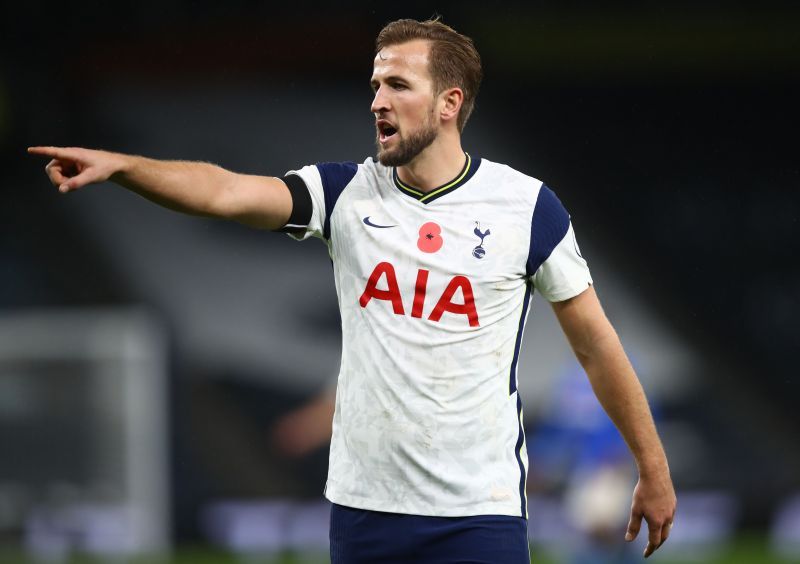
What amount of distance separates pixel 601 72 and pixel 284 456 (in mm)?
5554

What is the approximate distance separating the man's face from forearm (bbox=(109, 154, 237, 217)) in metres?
0.48

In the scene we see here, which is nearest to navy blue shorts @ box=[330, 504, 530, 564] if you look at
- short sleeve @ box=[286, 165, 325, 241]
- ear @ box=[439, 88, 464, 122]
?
short sleeve @ box=[286, 165, 325, 241]

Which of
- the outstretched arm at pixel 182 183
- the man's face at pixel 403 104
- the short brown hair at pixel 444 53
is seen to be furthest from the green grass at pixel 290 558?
the outstretched arm at pixel 182 183

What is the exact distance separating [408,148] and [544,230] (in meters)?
0.46

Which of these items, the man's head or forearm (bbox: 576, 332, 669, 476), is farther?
forearm (bbox: 576, 332, 669, 476)

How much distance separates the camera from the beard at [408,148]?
4109mm

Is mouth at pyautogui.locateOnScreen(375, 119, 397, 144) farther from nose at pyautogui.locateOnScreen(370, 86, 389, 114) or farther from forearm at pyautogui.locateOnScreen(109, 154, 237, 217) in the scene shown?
forearm at pyautogui.locateOnScreen(109, 154, 237, 217)

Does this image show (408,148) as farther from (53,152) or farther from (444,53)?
(53,152)

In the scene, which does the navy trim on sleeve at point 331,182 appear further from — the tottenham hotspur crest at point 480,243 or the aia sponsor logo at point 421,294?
the tottenham hotspur crest at point 480,243

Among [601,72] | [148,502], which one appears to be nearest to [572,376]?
[148,502]

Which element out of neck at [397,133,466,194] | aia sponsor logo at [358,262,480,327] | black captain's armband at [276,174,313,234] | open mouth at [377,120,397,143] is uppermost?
open mouth at [377,120,397,143]

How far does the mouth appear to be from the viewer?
4121 millimetres

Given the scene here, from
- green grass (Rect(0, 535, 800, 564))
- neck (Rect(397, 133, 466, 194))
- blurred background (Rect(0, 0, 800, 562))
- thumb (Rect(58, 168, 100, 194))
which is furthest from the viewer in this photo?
blurred background (Rect(0, 0, 800, 562))

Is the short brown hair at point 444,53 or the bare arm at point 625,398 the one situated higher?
the short brown hair at point 444,53
